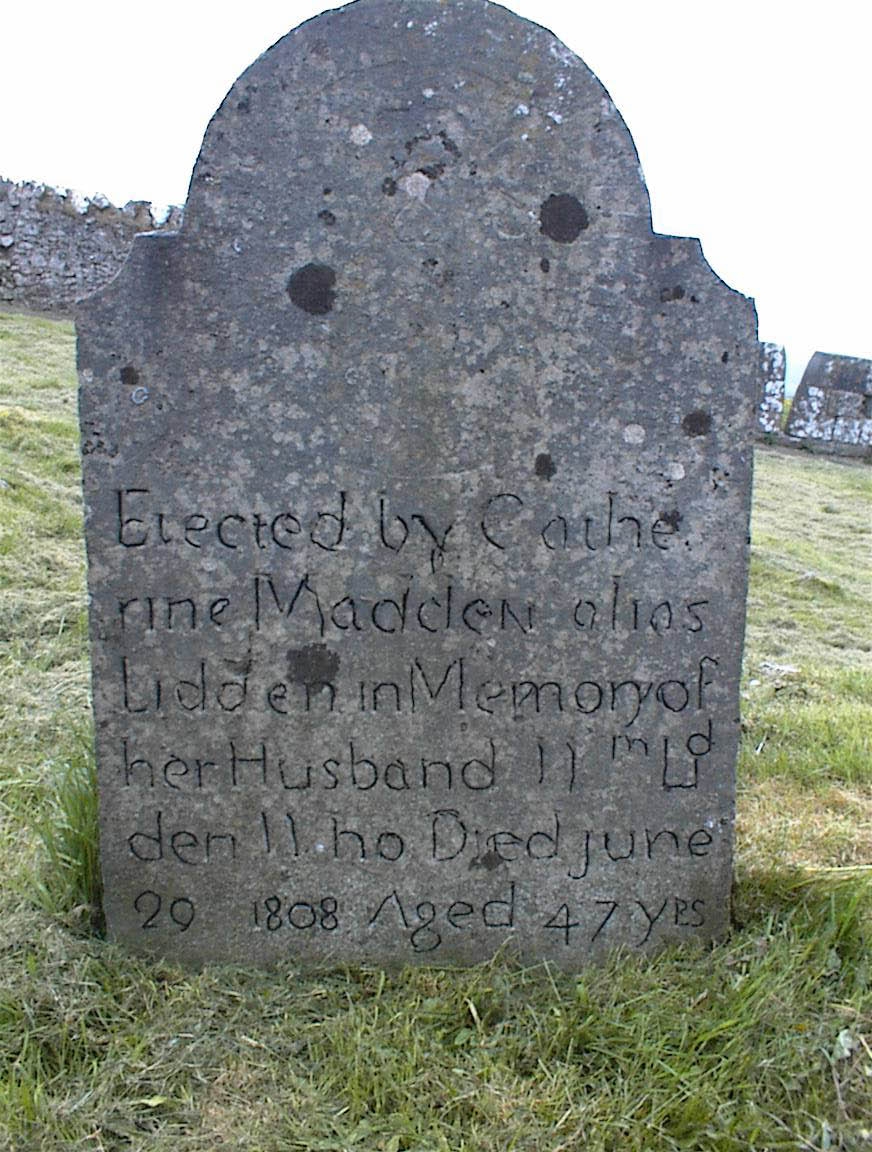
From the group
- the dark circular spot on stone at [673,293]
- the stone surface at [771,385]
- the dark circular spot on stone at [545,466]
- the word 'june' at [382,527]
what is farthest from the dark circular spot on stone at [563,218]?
the stone surface at [771,385]

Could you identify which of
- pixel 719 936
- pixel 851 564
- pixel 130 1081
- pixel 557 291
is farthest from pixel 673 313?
pixel 851 564

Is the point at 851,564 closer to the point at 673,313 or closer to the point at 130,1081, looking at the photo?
the point at 673,313

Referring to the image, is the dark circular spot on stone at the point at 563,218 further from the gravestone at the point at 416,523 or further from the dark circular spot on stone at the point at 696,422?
the dark circular spot on stone at the point at 696,422

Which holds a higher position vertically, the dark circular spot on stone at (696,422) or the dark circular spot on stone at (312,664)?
the dark circular spot on stone at (696,422)

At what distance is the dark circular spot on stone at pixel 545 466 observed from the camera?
8.12 ft

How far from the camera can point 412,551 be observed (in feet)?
8.17

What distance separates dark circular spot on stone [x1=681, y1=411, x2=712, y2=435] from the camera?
248 centimetres

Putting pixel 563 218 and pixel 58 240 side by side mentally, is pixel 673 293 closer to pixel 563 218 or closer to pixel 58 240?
pixel 563 218

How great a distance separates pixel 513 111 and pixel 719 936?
7.19 ft

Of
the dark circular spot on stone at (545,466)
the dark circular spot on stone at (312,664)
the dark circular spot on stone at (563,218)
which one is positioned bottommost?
the dark circular spot on stone at (312,664)

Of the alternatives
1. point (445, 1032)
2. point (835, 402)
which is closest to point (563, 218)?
point (445, 1032)

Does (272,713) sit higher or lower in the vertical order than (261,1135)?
higher

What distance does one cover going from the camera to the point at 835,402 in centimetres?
1162

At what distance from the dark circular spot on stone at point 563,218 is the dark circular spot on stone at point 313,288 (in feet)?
1.73
